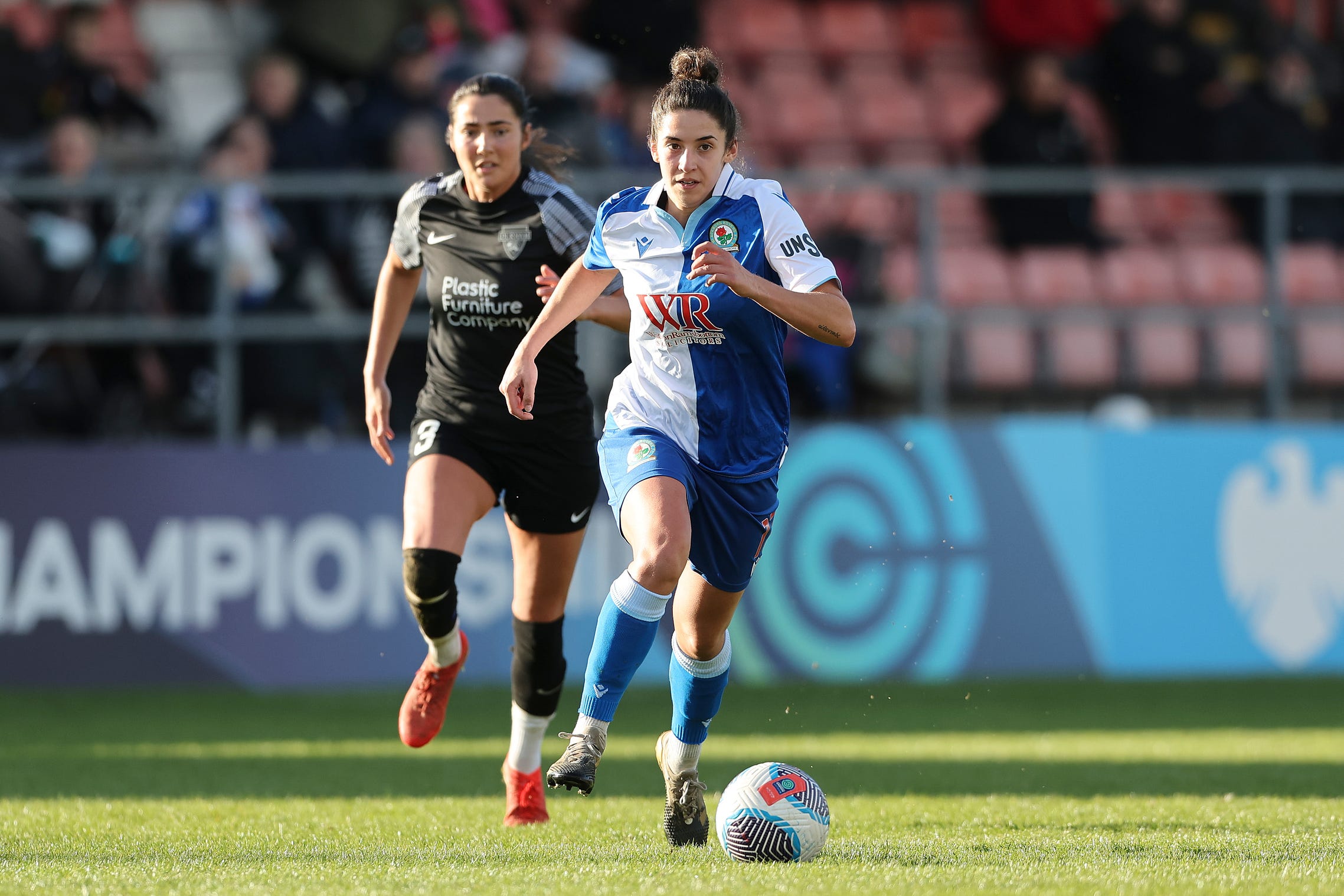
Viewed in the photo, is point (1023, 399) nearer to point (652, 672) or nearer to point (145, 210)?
point (652, 672)

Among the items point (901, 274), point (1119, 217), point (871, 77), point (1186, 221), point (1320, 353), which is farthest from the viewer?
point (871, 77)

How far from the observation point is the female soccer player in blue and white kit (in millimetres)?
5008

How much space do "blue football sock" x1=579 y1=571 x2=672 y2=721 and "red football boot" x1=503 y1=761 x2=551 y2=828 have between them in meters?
→ 0.81

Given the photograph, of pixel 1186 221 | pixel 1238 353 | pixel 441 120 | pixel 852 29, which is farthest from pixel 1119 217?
pixel 441 120

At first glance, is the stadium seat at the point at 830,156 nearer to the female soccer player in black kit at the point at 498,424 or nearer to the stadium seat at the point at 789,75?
the stadium seat at the point at 789,75

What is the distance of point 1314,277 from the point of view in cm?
1234

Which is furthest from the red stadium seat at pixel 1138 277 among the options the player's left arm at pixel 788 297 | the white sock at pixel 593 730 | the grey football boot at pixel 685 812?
the white sock at pixel 593 730

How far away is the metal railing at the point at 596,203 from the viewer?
9586 millimetres

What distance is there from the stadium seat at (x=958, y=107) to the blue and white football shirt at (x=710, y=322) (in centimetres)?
873

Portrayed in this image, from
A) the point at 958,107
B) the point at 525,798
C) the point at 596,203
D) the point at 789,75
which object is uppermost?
the point at 789,75

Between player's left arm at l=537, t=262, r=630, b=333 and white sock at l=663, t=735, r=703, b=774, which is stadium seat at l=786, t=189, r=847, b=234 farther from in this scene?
white sock at l=663, t=735, r=703, b=774

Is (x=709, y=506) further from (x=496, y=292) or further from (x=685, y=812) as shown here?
(x=496, y=292)

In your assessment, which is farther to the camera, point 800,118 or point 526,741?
point 800,118

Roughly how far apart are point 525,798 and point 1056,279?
7.54m
